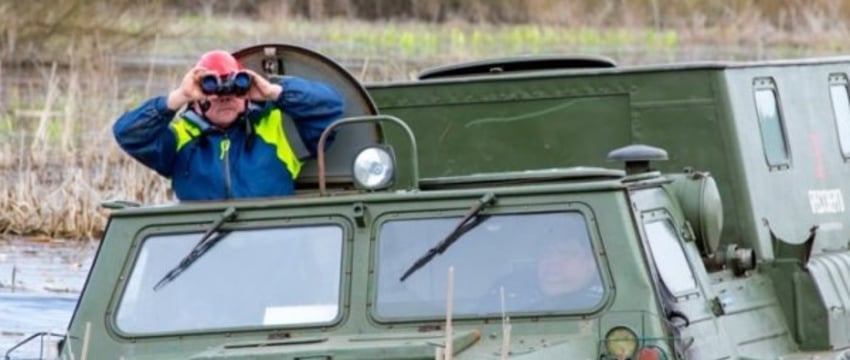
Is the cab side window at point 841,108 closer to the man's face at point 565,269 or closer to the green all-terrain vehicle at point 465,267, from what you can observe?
the green all-terrain vehicle at point 465,267

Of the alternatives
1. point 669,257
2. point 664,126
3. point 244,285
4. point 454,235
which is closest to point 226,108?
point 244,285

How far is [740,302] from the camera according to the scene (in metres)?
10.2

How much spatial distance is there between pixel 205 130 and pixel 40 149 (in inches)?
436

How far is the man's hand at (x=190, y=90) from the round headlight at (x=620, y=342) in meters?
1.92

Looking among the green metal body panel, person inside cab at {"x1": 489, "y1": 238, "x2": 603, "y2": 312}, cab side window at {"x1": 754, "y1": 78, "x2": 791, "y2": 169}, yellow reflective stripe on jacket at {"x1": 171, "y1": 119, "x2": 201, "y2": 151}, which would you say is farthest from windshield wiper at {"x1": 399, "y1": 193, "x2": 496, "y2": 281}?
cab side window at {"x1": 754, "y1": 78, "x2": 791, "y2": 169}

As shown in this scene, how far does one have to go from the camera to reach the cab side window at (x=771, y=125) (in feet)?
37.2

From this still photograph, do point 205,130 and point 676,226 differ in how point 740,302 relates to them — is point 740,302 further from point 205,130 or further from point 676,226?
point 205,130

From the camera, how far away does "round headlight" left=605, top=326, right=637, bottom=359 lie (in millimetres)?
8672

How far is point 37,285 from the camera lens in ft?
54.3

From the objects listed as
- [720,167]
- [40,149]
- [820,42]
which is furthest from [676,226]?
[820,42]

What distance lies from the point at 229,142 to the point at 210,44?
76.7ft

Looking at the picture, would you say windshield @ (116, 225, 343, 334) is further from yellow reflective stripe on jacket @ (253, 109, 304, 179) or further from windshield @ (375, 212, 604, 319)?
yellow reflective stripe on jacket @ (253, 109, 304, 179)

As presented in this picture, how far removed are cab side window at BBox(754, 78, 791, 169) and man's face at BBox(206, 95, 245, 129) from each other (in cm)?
258

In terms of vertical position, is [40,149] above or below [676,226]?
above
